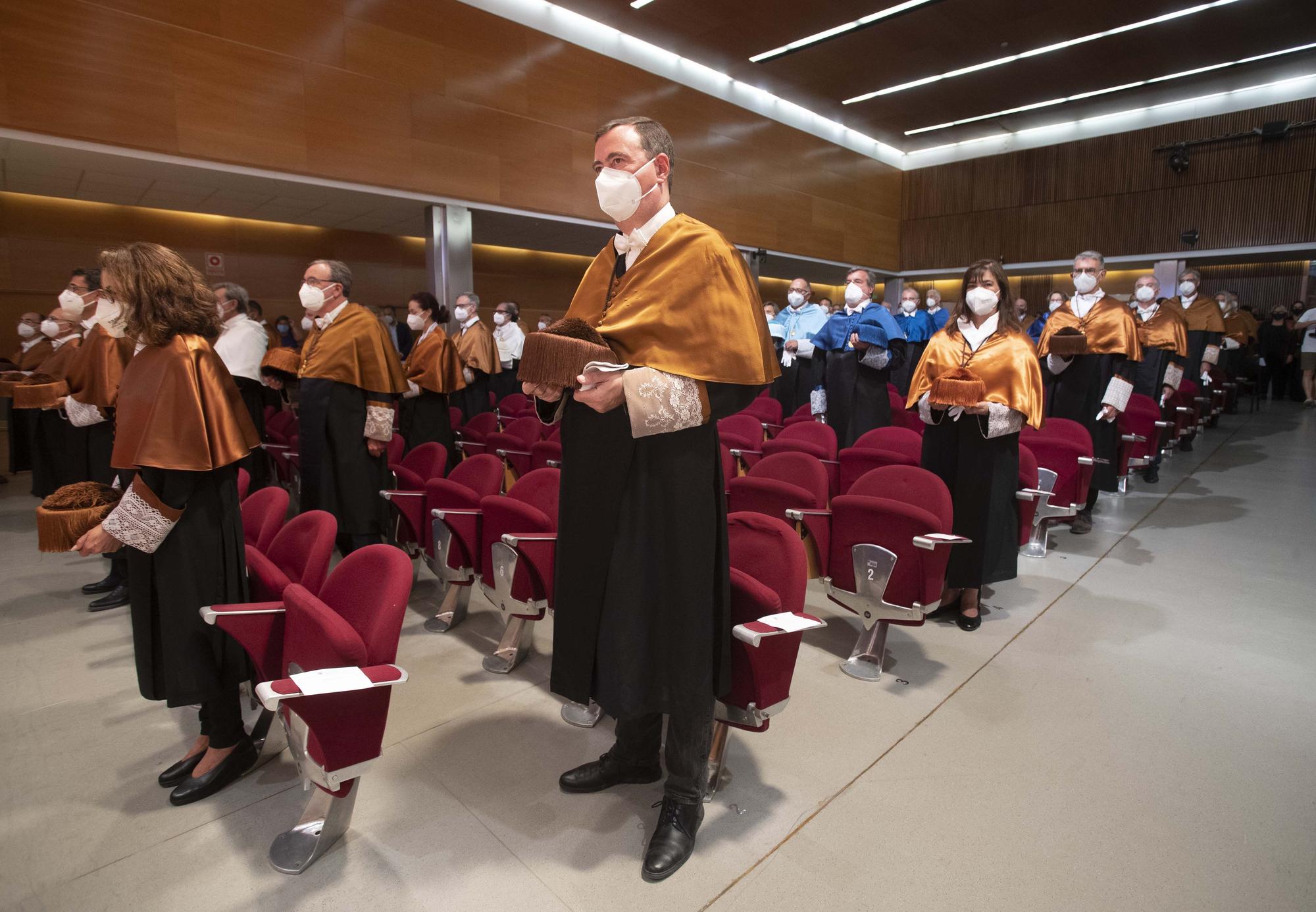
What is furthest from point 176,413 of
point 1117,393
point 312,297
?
point 1117,393

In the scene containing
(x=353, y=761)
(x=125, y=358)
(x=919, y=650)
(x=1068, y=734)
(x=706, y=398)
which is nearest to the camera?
(x=706, y=398)

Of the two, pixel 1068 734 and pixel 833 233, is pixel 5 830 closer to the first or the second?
pixel 1068 734

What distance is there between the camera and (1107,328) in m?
4.54

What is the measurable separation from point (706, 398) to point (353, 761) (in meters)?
1.19

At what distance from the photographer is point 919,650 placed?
117 inches

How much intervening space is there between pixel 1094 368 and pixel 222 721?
521cm

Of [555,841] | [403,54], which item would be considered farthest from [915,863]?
[403,54]

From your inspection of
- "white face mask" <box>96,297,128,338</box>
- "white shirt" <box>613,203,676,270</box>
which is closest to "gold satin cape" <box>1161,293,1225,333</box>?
"white shirt" <box>613,203,676,270</box>

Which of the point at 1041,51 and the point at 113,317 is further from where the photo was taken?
the point at 1041,51

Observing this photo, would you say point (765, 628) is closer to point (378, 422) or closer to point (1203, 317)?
point (378, 422)

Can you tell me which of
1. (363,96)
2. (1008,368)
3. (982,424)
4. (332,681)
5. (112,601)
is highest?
(363,96)

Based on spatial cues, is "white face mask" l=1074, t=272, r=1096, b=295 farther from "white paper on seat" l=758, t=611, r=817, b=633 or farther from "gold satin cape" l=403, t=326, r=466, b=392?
"gold satin cape" l=403, t=326, r=466, b=392

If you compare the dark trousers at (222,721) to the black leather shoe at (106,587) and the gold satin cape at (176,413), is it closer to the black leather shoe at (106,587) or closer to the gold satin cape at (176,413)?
the gold satin cape at (176,413)

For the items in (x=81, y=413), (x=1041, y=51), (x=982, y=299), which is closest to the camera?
(x=982, y=299)
